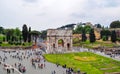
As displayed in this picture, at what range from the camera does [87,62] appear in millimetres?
78500

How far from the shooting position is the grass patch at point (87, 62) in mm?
67500

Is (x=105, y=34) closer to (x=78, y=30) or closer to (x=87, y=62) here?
(x=78, y=30)

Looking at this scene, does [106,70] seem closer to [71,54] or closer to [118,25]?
[71,54]

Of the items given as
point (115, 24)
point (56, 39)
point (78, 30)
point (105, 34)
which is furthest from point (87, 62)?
point (115, 24)

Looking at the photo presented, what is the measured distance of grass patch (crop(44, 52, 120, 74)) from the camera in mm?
67500

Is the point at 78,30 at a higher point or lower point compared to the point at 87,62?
higher

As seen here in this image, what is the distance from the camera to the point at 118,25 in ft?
630

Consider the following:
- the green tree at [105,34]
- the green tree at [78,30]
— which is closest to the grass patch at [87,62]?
the green tree at [105,34]

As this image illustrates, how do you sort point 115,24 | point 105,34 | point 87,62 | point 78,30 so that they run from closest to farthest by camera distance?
point 87,62
point 105,34
point 78,30
point 115,24

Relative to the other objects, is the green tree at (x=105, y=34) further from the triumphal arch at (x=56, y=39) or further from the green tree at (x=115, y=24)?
the triumphal arch at (x=56, y=39)

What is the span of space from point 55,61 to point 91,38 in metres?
53.6

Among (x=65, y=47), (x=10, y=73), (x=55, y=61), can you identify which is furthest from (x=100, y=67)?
(x=65, y=47)

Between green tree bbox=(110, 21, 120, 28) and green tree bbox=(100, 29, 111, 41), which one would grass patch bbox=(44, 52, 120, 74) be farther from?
green tree bbox=(110, 21, 120, 28)

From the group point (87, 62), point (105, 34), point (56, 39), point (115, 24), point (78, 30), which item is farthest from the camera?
point (115, 24)
